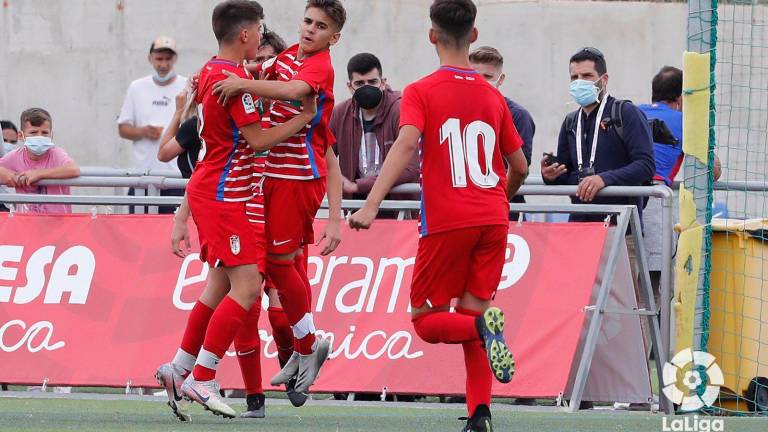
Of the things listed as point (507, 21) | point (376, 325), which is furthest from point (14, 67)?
point (376, 325)

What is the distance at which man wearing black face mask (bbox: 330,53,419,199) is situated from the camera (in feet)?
35.0

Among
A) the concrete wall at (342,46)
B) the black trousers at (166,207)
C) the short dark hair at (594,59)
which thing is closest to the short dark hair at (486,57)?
the short dark hair at (594,59)

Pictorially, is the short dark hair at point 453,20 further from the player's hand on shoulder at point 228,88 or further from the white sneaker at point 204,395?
the white sneaker at point 204,395

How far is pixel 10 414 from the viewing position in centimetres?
844

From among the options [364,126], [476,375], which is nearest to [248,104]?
[476,375]

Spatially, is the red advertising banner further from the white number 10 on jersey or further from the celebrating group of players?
the white number 10 on jersey

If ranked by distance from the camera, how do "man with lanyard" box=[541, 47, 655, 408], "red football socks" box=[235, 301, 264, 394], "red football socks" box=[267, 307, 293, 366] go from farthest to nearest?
"man with lanyard" box=[541, 47, 655, 408]
"red football socks" box=[267, 307, 293, 366]
"red football socks" box=[235, 301, 264, 394]

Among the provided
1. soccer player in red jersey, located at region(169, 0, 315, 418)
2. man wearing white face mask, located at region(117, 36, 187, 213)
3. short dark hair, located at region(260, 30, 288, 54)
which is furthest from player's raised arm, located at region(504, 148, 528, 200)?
man wearing white face mask, located at region(117, 36, 187, 213)

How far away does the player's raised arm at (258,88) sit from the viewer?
766 centimetres

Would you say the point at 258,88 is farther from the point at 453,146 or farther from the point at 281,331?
the point at 281,331

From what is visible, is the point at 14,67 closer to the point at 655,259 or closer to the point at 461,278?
the point at 655,259

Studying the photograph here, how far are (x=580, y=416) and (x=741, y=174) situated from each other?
6.24 metres

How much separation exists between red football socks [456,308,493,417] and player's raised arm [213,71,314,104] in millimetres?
1438

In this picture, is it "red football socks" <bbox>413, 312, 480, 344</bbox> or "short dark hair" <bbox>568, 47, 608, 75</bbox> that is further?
"short dark hair" <bbox>568, 47, 608, 75</bbox>
